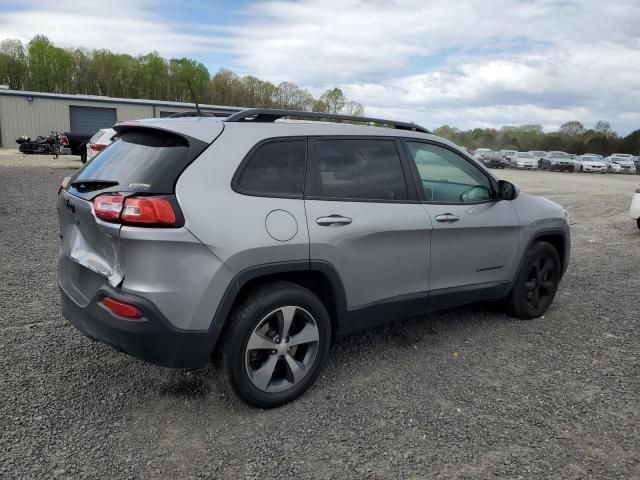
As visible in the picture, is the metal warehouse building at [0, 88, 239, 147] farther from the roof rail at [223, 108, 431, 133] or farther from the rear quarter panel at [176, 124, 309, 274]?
the rear quarter panel at [176, 124, 309, 274]

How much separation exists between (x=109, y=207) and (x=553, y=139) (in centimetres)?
7224

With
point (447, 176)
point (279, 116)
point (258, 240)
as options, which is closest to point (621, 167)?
point (447, 176)

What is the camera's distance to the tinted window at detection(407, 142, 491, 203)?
4.07 m

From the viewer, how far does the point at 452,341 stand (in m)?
4.47

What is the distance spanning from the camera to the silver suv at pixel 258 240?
285 centimetres

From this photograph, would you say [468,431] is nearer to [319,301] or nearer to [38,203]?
[319,301]

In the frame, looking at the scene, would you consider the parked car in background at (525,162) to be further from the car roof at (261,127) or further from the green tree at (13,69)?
the green tree at (13,69)

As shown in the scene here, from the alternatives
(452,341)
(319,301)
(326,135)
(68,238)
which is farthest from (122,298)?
(452,341)

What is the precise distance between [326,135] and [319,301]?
3.60 ft

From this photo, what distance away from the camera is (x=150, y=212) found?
2.79 meters

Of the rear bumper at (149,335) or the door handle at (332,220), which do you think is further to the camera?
the door handle at (332,220)

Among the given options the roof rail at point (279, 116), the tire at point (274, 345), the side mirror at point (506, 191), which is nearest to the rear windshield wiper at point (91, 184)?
the roof rail at point (279, 116)

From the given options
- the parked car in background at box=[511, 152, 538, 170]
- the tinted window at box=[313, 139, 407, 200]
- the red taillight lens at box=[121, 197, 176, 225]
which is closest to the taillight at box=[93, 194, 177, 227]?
the red taillight lens at box=[121, 197, 176, 225]

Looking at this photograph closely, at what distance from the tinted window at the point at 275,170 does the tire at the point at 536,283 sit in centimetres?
250
